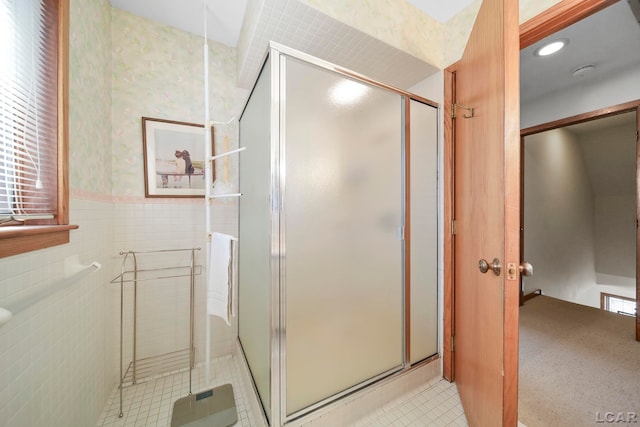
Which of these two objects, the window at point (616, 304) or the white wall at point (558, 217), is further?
the window at point (616, 304)

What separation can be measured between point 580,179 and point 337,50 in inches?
187

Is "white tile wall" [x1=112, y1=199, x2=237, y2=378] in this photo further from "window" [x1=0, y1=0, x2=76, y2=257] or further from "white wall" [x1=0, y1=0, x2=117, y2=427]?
"window" [x1=0, y1=0, x2=76, y2=257]

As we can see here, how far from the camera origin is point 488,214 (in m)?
1.02

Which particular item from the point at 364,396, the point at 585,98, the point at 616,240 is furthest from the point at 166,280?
the point at 616,240

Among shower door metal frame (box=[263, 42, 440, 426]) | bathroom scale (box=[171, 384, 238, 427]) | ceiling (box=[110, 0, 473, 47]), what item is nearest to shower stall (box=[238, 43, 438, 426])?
shower door metal frame (box=[263, 42, 440, 426])

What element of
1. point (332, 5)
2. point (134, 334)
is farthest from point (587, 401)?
point (134, 334)

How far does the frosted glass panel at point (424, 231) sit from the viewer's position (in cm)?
146

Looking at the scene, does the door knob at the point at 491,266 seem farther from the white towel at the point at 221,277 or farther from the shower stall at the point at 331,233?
the white towel at the point at 221,277

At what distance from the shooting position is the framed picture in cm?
157

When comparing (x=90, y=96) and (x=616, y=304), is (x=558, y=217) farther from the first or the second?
(x=90, y=96)

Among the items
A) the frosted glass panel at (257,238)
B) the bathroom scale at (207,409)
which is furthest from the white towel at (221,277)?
the bathroom scale at (207,409)

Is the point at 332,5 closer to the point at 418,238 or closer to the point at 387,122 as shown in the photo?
the point at 387,122

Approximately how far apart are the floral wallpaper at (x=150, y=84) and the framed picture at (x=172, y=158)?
2.1 inches

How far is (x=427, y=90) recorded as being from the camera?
66.6 inches
